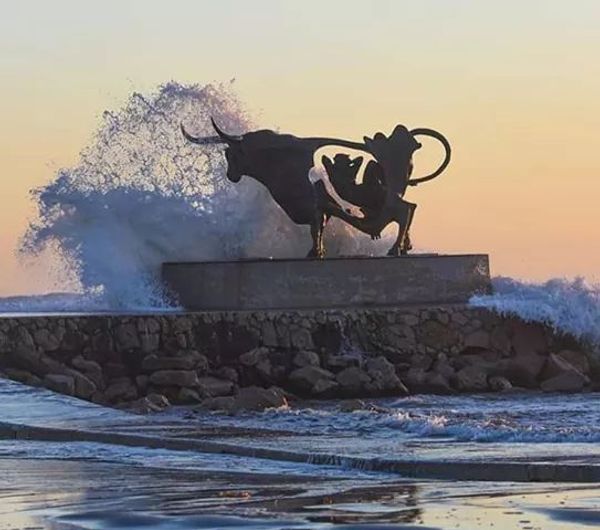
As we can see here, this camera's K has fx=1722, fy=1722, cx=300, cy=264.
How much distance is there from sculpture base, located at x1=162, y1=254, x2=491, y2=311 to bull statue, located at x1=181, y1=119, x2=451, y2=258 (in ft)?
4.47

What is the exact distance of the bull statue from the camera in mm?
28656

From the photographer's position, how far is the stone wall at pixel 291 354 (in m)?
22.1

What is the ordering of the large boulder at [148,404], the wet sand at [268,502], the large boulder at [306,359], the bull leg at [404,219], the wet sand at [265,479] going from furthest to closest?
the bull leg at [404,219] → the large boulder at [306,359] → the large boulder at [148,404] → the wet sand at [265,479] → the wet sand at [268,502]

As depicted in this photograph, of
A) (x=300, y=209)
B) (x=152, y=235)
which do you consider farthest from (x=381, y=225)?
(x=152, y=235)

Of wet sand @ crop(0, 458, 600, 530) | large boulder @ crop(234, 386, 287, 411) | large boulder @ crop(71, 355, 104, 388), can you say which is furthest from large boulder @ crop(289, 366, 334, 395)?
wet sand @ crop(0, 458, 600, 530)

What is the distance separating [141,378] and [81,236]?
27.8ft

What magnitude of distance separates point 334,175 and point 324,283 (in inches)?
115

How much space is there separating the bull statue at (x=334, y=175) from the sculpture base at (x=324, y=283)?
4.47 feet

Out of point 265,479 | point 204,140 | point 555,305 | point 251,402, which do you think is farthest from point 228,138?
point 265,479

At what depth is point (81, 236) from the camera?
30.5 meters

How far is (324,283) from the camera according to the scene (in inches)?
1048

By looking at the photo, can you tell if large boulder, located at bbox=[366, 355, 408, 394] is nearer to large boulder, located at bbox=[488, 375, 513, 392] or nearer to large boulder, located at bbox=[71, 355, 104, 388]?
large boulder, located at bbox=[488, 375, 513, 392]

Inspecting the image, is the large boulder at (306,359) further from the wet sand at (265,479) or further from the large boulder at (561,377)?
the wet sand at (265,479)

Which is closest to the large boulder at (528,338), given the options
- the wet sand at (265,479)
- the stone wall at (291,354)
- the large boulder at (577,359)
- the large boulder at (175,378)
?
the stone wall at (291,354)
